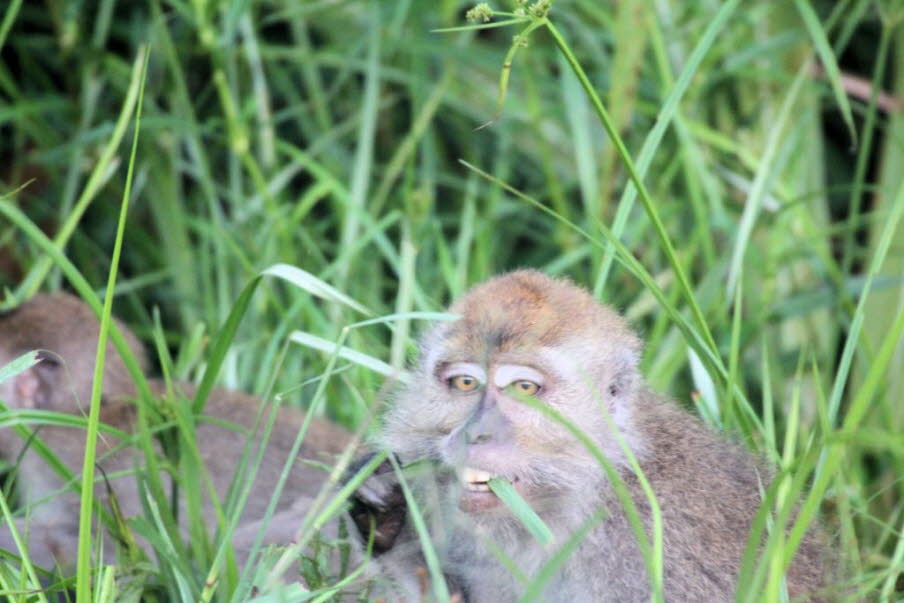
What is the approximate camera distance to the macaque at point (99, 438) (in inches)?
162

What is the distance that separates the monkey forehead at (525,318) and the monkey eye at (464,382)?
5cm

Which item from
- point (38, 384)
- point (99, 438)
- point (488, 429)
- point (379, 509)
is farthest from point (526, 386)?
point (38, 384)

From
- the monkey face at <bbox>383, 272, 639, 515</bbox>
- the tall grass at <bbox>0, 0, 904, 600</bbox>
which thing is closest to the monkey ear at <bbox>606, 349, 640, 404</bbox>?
the monkey face at <bbox>383, 272, 639, 515</bbox>

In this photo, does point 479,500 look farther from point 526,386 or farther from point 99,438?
point 99,438

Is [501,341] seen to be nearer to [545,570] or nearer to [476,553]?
[476,553]

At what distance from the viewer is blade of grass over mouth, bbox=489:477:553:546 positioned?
2.59 m

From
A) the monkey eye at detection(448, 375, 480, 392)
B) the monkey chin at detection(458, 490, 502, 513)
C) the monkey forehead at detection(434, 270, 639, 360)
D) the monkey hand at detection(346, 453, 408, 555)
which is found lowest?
the monkey hand at detection(346, 453, 408, 555)

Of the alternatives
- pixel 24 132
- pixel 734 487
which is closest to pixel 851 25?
pixel 734 487

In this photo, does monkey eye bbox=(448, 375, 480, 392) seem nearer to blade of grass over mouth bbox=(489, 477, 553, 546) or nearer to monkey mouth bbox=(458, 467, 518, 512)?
monkey mouth bbox=(458, 467, 518, 512)

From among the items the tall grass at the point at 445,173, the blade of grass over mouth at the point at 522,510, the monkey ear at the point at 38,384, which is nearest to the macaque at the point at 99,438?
the monkey ear at the point at 38,384

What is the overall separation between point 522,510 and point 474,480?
286mm

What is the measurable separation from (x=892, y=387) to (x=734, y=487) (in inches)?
87.1

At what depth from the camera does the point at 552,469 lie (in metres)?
3.01

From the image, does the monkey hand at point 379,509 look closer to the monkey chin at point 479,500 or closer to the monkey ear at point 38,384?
the monkey chin at point 479,500
